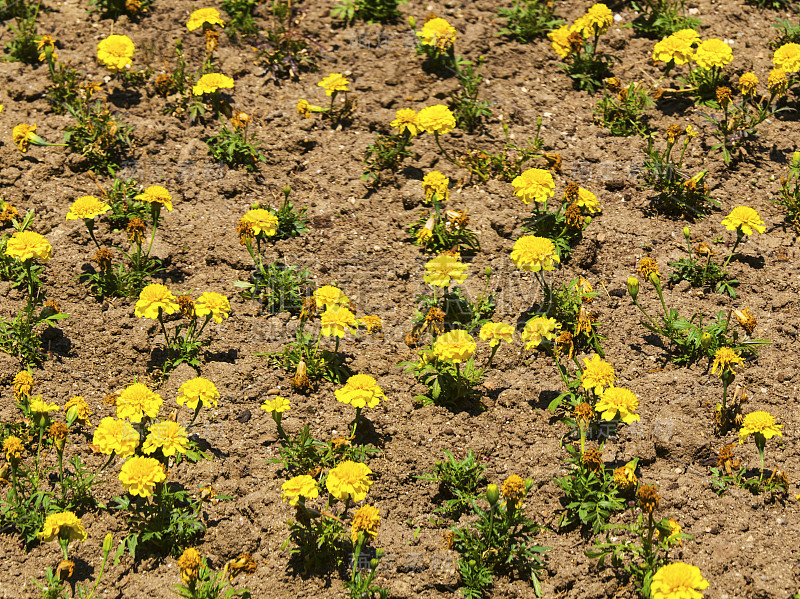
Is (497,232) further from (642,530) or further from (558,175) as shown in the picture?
(642,530)

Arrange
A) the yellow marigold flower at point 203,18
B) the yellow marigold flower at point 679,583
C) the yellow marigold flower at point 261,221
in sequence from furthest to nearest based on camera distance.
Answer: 1. the yellow marigold flower at point 203,18
2. the yellow marigold flower at point 261,221
3. the yellow marigold flower at point 679,583

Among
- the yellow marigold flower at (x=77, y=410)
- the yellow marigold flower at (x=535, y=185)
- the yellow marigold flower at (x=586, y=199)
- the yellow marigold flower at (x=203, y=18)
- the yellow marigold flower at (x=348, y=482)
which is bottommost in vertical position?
the yellow marigold flower at (x=77, y=410)

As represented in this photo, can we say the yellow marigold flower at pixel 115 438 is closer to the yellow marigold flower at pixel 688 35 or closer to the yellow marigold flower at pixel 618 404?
the yellow marigold flower at pixel 618 404

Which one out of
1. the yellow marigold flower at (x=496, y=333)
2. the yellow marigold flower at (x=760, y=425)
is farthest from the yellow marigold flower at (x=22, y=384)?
the yellow marigold flower at (x=760, y=425)

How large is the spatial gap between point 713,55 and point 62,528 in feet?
15.4

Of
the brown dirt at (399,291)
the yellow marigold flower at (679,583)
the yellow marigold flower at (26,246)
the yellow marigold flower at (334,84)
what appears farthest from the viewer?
the yellow marigold flower at (334,84)

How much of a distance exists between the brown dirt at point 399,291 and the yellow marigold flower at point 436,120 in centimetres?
29

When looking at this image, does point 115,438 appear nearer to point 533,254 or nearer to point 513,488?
point 513,488

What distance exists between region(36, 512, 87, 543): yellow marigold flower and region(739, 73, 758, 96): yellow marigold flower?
15.3 feet

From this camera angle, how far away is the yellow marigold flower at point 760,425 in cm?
365

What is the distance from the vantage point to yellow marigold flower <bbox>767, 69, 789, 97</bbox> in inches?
196

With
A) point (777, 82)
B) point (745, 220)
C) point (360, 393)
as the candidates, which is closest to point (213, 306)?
point (360, 393)

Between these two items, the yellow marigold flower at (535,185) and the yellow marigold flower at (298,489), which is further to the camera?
the yellow marigold flower at (535,185)

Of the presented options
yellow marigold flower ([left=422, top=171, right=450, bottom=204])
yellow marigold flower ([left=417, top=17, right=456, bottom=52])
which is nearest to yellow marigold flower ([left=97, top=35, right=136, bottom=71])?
yellow marigold flower ([left=417, top=17, right=456, bottom=52])
